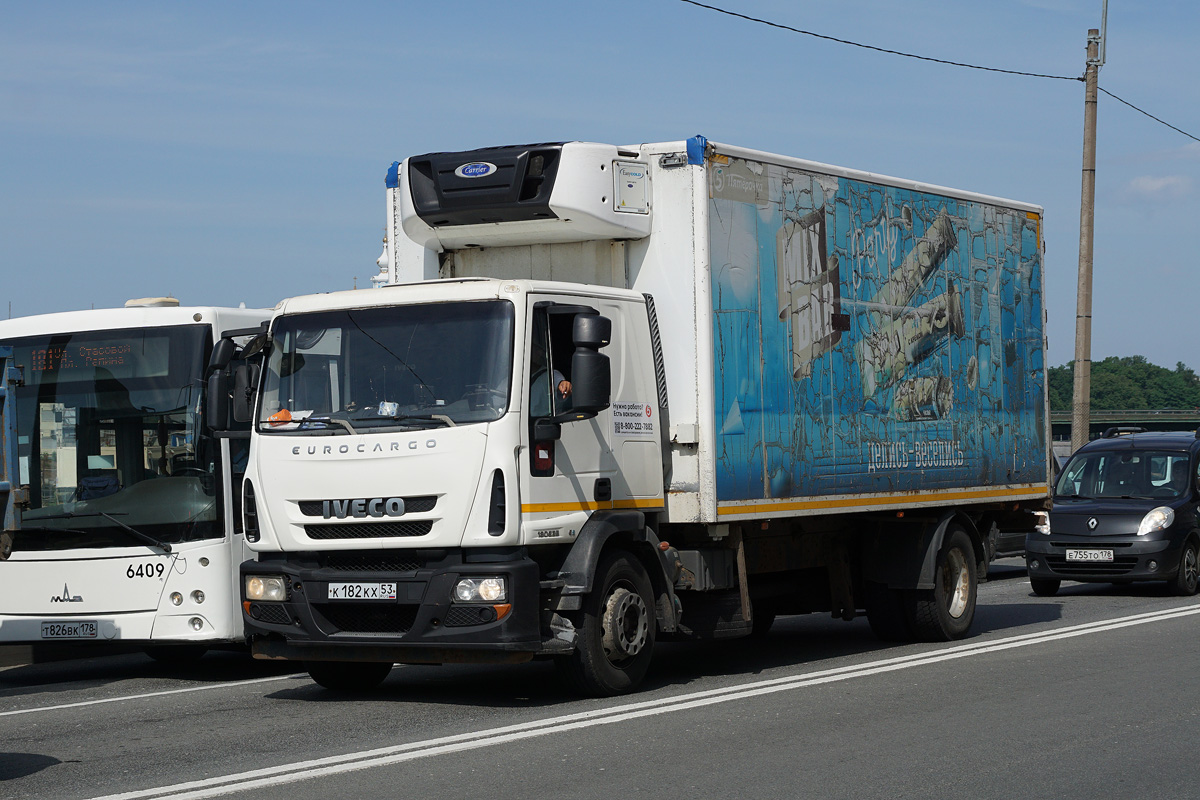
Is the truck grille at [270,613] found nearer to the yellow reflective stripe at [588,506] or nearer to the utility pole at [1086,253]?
the yellow reflective stripe at [588,506]

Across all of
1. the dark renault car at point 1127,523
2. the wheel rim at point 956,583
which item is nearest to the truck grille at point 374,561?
the wheel rim at point 956,583

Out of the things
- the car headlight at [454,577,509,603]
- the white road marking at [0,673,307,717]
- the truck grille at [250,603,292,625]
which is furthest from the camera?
the white road marking at [0,673,307,717]

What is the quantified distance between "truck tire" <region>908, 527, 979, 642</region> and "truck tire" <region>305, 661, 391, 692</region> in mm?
4851

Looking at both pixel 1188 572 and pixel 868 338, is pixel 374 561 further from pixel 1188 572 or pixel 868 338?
pixel 1188 572

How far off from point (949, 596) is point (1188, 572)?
5770 millimetres

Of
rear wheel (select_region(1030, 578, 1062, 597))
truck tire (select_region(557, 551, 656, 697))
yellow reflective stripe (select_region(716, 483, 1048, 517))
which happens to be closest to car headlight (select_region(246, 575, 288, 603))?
truck tire (select_region(557, 551, 656, 697))

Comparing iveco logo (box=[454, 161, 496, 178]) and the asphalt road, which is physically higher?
iveco logo (box=[454, 161, 496, 178])

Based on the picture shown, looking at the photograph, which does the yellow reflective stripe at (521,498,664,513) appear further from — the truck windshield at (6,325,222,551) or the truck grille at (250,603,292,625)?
the truck windshield at (6,325,222,551)

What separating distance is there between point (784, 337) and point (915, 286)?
217 cm

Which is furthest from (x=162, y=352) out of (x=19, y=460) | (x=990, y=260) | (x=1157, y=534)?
(x=1157, y=534)

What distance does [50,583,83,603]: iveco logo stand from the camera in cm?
1165

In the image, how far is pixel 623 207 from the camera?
1034 centimetres

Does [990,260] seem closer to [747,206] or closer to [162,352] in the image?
[747,206]

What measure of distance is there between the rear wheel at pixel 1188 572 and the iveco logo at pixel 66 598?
12201 mm
